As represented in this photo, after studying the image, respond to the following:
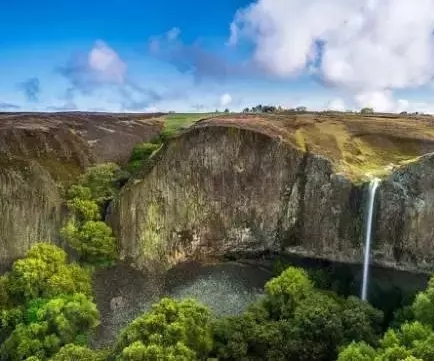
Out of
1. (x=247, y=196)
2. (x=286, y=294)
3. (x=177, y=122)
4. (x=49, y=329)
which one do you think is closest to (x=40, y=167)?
(x=49, y=329)

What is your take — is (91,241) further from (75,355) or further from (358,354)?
(358,354)

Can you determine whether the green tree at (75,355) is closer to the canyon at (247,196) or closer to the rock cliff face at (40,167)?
the rock cliff face at (40,167)

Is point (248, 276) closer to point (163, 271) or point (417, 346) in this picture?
point (163, 271)

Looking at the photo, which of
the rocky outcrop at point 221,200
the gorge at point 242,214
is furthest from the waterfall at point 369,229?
the rocky outcrop at point 221,200

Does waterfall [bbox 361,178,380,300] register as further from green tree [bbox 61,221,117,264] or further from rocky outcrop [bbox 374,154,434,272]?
green tree [bbox 61,221,117,264]

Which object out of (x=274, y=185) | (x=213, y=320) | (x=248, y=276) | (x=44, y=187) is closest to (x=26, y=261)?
(x=44, y=187)
